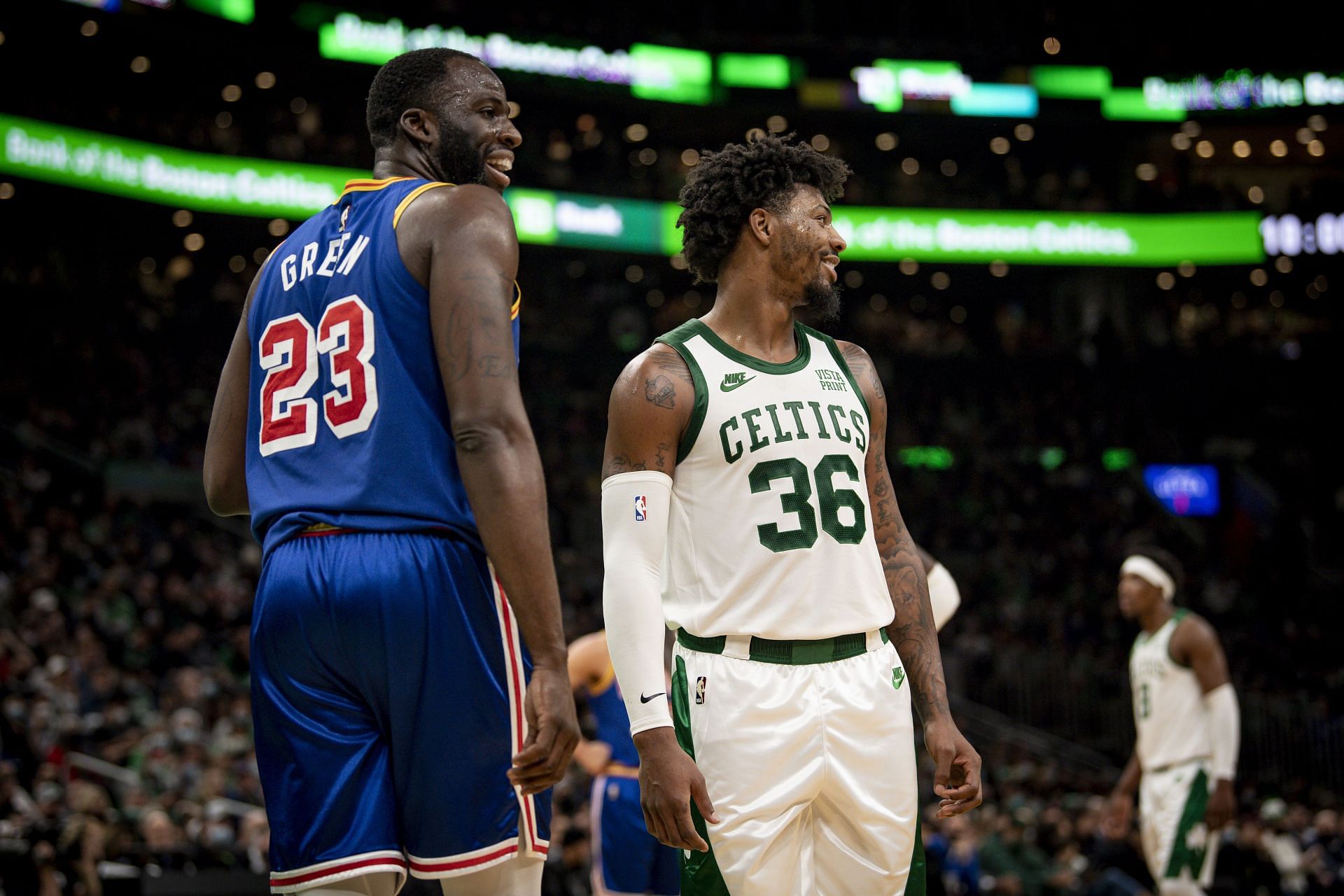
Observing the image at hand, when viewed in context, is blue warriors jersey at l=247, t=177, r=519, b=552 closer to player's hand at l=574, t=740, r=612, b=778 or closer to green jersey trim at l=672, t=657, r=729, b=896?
green jersey trim at l=672, t=657, r=729, b=896

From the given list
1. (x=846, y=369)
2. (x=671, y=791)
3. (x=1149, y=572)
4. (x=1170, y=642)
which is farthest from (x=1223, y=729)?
(x=671, y=791)

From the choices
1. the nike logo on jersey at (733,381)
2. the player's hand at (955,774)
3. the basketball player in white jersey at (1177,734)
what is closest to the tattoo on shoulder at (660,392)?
the nike logo on jersey at (733,381)

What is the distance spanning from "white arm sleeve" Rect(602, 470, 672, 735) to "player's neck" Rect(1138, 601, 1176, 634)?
6027 millimetres

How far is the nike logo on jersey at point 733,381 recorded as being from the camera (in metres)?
3.76

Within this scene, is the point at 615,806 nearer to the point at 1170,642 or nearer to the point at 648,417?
the point at 648,417

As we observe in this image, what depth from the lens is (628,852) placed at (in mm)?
6590

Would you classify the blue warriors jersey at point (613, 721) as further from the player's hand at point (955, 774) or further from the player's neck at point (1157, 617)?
the player's neck at point (1157, 617)

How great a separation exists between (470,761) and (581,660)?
4.15 metres

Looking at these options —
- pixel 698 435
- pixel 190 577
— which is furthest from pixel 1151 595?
pixel 190 577

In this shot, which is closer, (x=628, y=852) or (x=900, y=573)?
(x=900, y=573)

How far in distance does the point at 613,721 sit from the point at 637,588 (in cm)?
325

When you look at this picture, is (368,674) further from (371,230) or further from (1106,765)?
(1106,765)

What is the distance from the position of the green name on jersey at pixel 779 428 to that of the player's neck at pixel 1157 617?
5.75 meters

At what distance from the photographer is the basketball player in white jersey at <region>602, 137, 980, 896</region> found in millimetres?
3500
